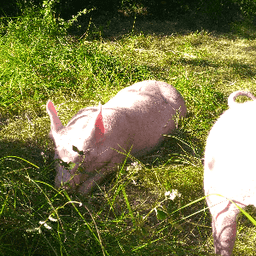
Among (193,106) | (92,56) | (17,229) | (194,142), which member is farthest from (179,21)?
(17,229)

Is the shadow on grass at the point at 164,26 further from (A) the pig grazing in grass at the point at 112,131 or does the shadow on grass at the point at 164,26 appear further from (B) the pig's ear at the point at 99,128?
(B) the pig's ear at the point at 99,128

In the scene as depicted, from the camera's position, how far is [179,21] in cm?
586

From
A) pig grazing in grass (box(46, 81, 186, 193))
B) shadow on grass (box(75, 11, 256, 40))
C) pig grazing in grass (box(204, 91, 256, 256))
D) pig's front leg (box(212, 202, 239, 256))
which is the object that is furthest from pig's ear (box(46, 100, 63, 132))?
shadow on grass (box(75, 11, 256, 40))

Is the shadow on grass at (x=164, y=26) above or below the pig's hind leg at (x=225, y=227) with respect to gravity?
above

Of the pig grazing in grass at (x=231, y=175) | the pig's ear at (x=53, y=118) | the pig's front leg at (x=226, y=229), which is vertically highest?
the pig's ear at (x=53, y=118)

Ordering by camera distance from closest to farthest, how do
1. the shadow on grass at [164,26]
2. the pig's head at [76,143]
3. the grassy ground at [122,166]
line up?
the grassy ground at [122,166] < the pig's head at [76,143] < the shadow on grass at [164,26]

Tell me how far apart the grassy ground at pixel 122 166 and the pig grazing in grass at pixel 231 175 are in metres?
0.13

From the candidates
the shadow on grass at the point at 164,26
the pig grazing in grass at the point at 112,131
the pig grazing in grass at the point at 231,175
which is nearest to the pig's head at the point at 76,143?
the pig grazing in grass at the point at 112,131

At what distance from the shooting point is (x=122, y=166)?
5.16ft

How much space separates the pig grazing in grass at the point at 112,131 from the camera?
5.64 feet

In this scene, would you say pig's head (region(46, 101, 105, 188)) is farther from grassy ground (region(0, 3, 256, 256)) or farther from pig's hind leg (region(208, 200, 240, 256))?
pig's hind leg (region(208, 200, 240, 256))

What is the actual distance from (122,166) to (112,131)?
43cm

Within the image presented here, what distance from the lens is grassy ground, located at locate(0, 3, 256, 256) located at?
4.25 ft

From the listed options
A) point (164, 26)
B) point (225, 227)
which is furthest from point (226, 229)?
point (164, 26)
